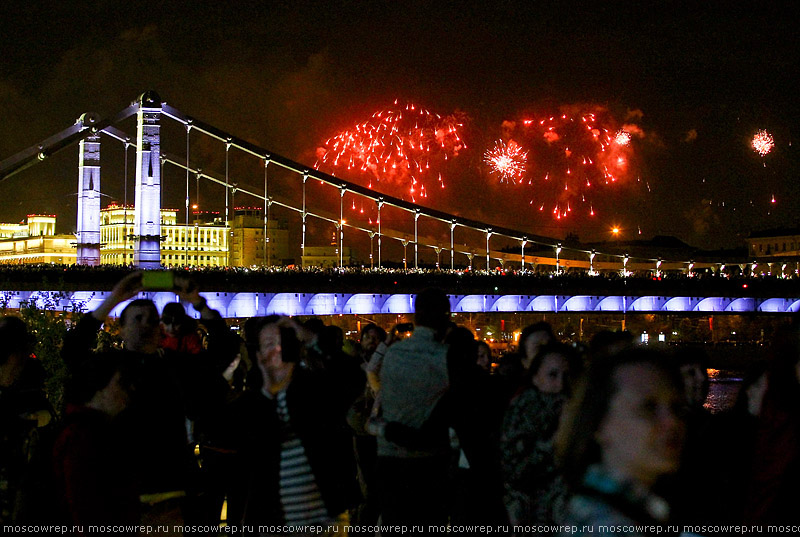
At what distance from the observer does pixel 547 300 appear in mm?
60188

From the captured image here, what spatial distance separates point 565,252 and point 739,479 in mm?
116420

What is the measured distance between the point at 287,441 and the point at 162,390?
1.25m

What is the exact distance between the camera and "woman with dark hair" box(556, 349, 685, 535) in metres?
2.78

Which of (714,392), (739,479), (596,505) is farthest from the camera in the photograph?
(714,392)

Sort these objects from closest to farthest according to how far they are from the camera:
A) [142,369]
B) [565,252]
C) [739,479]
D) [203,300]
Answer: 1. [739,479]
2. [142,369]
3. [203,300]
4. [565,252]

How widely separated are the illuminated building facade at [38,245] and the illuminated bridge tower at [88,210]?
208 ft

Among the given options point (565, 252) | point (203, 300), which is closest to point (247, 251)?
point (565, 252)

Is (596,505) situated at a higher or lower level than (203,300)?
lower

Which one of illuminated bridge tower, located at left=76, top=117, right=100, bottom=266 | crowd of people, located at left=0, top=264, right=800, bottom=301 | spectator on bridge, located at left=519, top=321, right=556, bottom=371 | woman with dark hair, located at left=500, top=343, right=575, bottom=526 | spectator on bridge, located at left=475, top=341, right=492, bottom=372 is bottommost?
woman with dark hair, located at left=500, top=343, right=575, bottom=526

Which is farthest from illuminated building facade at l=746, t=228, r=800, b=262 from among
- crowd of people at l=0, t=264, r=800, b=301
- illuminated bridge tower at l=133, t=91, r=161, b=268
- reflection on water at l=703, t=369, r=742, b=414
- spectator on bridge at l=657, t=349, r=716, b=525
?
spectator on bridge at l=657, t=349, r=716, b=525

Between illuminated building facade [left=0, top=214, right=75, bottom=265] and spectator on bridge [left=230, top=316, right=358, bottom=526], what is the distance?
4643 inches

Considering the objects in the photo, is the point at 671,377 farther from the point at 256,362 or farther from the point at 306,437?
the point at 256,362

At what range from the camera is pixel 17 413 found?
5535mm

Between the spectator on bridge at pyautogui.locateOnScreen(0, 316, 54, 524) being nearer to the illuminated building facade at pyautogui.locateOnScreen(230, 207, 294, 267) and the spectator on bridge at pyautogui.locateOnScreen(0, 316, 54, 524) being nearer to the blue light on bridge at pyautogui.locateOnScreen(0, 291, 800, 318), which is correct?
the blue light on bridge at pyautogui.locateOnScreen(0, 291, 800, 318)
